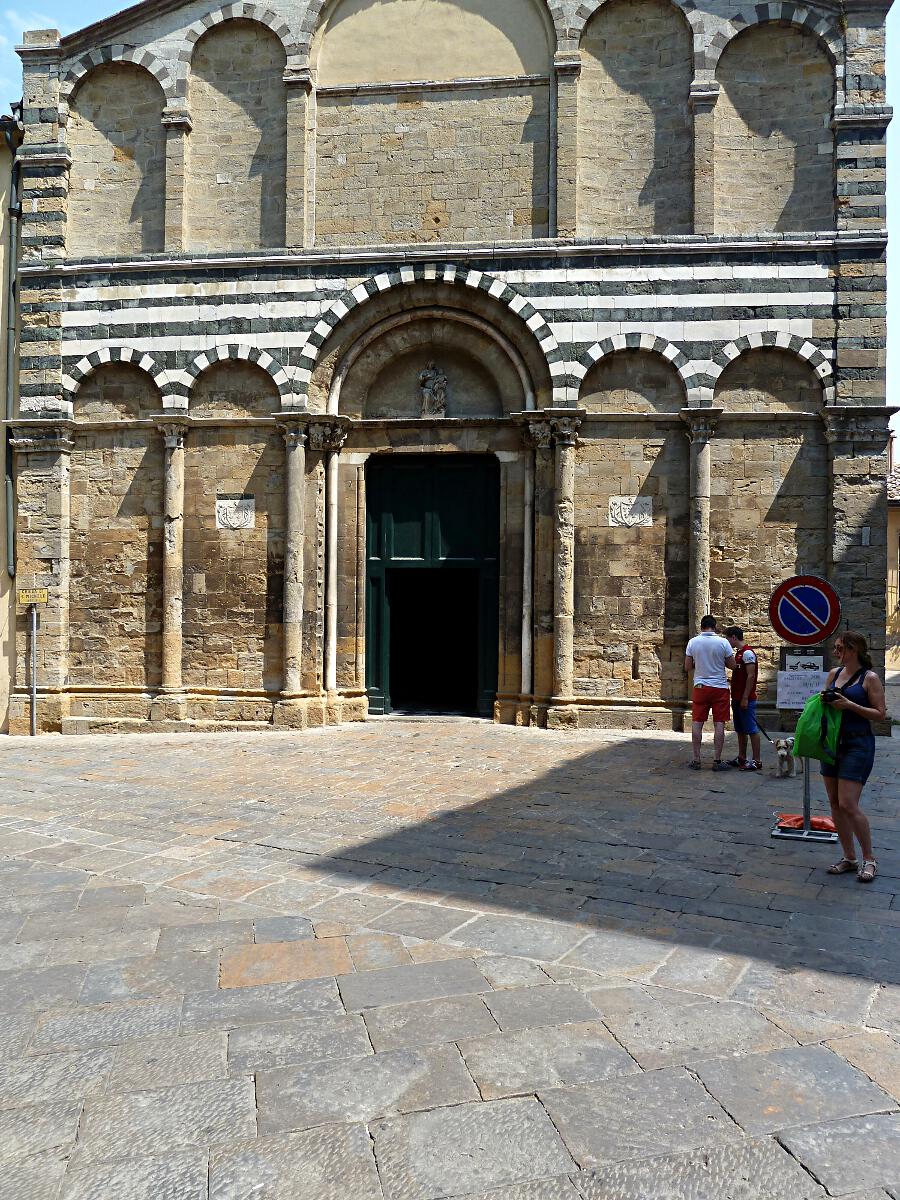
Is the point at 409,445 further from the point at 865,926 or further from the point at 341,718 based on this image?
the point at 865,926

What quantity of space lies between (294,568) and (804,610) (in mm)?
7333

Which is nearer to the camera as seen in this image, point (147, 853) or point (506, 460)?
point (147, 853)

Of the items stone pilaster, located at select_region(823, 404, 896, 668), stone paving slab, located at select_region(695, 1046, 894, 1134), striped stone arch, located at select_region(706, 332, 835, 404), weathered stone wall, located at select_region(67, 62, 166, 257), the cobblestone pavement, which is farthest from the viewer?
weathered stone wall, located at select_region(67, 62, 166, 257)

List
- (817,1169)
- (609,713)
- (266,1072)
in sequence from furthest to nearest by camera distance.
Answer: (609,713), (266,1072), (817,1169)

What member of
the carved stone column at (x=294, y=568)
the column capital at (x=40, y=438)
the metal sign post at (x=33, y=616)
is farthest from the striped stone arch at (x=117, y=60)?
the metal sign post at (x=33, y=616)

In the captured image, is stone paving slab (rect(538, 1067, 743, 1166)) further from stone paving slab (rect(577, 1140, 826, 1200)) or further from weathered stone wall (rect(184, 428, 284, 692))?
weathered stone wall (rect(184, 428, 284, 692))

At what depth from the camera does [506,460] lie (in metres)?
12.6

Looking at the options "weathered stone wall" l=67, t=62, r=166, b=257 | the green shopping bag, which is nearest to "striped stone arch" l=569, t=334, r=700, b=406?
"weathered stone wall" l=67, t=62, r=166, b=257

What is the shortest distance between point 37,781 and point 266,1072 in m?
6.76

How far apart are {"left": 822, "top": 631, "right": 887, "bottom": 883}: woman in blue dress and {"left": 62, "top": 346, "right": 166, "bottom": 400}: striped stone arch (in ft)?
33.3

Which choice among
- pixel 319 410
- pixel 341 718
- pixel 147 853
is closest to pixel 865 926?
pixel 147 853

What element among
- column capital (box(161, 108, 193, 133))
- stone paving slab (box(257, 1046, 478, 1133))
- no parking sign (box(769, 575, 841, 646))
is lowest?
stone paving slab (box(257, 1046, 478, 1133))

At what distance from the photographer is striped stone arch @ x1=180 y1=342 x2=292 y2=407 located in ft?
40.8

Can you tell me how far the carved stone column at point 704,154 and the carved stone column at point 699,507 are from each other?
254 centimetres
